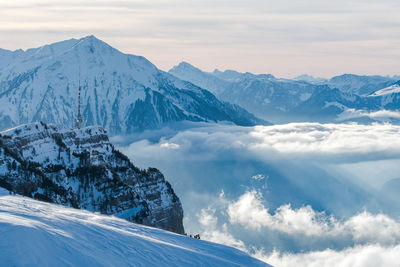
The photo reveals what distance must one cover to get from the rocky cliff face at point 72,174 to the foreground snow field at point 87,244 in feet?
197

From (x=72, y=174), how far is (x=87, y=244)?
108413 millimetres

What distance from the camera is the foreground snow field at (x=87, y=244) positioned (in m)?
62.7

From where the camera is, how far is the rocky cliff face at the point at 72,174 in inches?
6062

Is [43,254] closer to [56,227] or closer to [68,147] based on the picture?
[56,227]

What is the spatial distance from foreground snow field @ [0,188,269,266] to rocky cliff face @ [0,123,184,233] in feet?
197

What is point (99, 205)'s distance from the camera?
17288 centimetres

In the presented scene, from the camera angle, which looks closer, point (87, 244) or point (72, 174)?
point (87, 244)

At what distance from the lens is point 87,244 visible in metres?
71.4

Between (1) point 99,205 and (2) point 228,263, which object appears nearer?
(2) point 228,263

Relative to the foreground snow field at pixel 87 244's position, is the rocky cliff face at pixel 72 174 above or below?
above

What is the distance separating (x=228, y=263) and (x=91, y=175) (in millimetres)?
103859

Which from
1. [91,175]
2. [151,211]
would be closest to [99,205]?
[91,175]

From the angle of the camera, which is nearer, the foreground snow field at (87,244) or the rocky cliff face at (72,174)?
the foreground snow field at (87,244)

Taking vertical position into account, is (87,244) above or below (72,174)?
below
